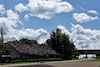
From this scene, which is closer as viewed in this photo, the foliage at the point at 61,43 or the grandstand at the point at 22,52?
the grandstand at the point at 22,52

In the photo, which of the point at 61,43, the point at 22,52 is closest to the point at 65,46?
the point at 61,43

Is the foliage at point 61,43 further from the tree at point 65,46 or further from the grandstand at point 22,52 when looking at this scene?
the grandstand at point 22,52

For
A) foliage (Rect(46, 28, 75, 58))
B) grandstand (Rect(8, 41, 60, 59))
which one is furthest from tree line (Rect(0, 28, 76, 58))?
grandstand (Rect(8, 41, 60, 59))

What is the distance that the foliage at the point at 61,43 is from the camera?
3238 inches

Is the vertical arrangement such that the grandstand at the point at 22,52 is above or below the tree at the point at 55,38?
below

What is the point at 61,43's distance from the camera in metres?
83.0

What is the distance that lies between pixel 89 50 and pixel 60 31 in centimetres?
7174

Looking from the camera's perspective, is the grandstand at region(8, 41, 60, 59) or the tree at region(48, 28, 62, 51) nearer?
the grandstand at region(8, 41, 60, 59)

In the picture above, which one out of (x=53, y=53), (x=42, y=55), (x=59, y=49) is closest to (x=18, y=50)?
(x=42, y=55)

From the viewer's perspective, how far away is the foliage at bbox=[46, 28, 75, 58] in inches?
3238

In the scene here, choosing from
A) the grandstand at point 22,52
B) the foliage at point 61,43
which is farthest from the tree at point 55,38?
the grandstand at point 22,52

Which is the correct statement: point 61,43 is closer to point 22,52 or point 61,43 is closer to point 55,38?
point 55,38

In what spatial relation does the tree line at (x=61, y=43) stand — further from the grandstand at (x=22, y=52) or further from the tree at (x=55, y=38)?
the grandstand at (x=22, y=52)

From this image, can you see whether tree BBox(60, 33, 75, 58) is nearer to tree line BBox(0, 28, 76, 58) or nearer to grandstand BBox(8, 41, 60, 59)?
tree line BBox(0, 28, 76, 58)
